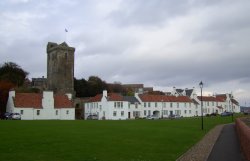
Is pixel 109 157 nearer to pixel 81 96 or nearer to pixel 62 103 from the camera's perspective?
pixel 62 103

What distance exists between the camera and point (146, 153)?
22.0 metres

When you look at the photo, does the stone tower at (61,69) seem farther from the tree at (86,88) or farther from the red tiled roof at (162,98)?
the red tiled roof at (162,98)

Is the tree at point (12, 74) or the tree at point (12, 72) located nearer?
the tree at point (12, 74)

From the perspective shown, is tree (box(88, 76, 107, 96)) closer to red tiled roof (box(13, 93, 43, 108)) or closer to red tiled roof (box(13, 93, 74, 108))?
red tiled roof (box(13, 93, 74, 108))

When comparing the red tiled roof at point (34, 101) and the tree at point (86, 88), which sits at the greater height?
the tree at point (86, 88)

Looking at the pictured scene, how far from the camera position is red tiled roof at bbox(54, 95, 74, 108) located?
304 ft

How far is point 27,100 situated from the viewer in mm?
87500

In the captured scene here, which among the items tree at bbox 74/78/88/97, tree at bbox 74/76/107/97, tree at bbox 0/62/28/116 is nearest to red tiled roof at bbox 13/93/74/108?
tree at bbox 0/62/28/116

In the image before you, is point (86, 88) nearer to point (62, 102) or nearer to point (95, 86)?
point (95, 86)

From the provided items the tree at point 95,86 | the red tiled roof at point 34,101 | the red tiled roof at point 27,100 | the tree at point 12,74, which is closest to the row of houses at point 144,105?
the red tiled roof at point 34,101

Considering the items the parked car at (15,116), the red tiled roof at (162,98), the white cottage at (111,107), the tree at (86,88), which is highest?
the tree at (86,88)

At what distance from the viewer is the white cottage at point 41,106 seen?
85.4 metres

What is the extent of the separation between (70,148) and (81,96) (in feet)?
339

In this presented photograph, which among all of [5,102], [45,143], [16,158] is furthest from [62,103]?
[16,158]
